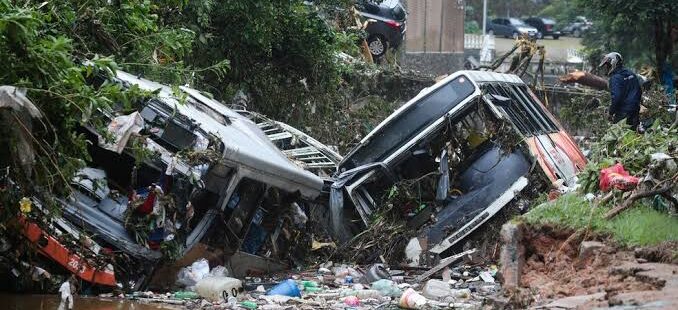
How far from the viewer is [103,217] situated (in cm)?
902

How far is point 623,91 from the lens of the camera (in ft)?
44.2

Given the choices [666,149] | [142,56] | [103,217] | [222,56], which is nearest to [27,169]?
[103,217]

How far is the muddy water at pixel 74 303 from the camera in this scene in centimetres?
843

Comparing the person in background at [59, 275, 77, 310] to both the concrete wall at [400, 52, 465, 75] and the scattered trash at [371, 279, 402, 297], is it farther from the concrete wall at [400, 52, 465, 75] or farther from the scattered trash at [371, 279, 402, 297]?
the concrete wall at [400, 52, 465, 75]

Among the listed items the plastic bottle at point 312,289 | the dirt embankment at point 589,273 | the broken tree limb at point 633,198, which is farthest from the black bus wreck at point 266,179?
the broken tree limb at point 633,198

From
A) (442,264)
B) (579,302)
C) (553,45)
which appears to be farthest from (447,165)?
(553,45)

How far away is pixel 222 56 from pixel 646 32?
11646 mm

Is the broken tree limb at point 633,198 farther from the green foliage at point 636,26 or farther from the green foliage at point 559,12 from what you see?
the green foliage at point 559,12

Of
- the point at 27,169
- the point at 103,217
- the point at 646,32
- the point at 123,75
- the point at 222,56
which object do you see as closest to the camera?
the point at 27,169

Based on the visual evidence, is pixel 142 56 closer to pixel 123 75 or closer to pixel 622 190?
pixel 123 75

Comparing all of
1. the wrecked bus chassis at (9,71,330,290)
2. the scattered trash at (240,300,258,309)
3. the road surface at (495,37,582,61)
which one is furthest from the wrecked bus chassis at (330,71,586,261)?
the road surface at (495,37,582,61)

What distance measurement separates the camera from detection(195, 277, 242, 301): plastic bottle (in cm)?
921

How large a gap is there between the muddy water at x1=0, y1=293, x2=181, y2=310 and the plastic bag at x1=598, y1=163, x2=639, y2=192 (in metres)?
3.55

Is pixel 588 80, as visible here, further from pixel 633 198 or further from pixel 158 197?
pixel 158 197
